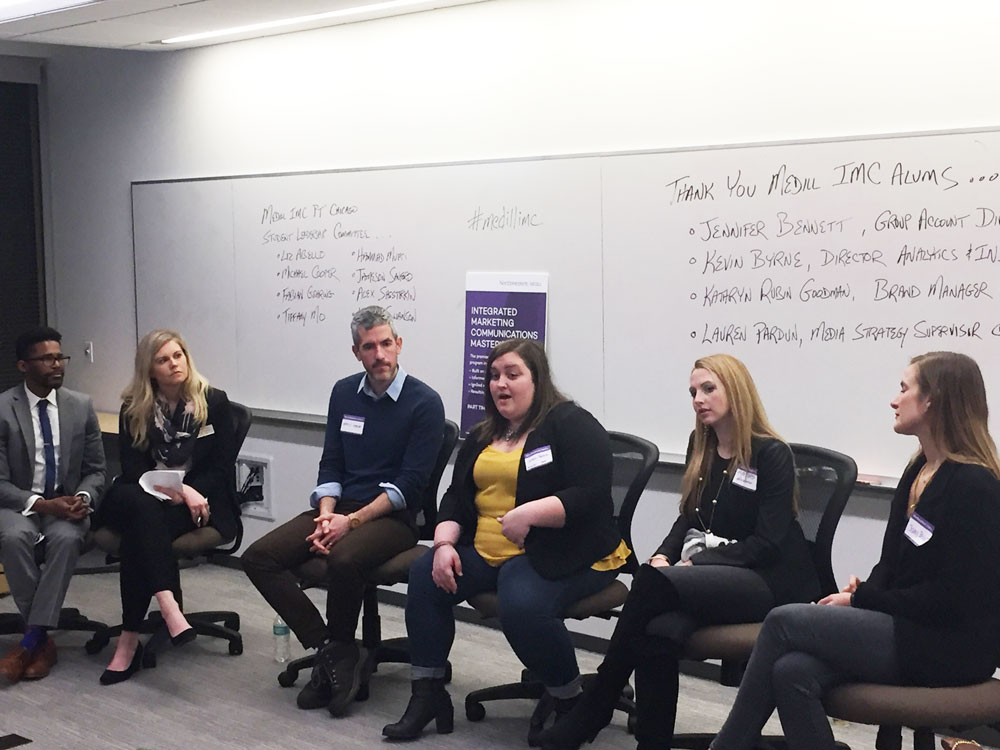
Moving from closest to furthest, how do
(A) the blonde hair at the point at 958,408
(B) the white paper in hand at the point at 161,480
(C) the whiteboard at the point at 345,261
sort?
(A) the blonde hair at the point at 958,408 → (B) the white paper in hand at the point at 161,480 → (C) the whiteboard at the point at 345,261

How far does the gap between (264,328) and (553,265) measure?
178 centimetres

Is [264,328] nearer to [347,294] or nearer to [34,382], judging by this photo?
[347,294]

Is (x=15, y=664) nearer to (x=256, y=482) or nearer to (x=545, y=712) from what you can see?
(x=256, y=482)

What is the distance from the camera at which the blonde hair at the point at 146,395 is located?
14.6 ft

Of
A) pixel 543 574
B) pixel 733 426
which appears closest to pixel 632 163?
pixel 733 426

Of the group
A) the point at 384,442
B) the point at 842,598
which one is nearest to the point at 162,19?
the point at 384,442

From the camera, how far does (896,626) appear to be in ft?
8.95

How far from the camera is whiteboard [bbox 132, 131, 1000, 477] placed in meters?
3.59

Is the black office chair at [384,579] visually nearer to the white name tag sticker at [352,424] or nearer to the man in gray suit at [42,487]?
the white name tag sticker at [352,424]

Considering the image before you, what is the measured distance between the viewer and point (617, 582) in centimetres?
362

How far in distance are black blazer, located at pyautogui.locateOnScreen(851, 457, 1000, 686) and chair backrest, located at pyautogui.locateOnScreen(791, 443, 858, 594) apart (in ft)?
1.38

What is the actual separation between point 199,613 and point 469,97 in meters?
2.33

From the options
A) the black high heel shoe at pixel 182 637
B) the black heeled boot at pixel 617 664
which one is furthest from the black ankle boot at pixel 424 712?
the black high heel shoe at pixel 182 637

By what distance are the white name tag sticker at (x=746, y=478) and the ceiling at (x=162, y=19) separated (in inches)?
92.7
